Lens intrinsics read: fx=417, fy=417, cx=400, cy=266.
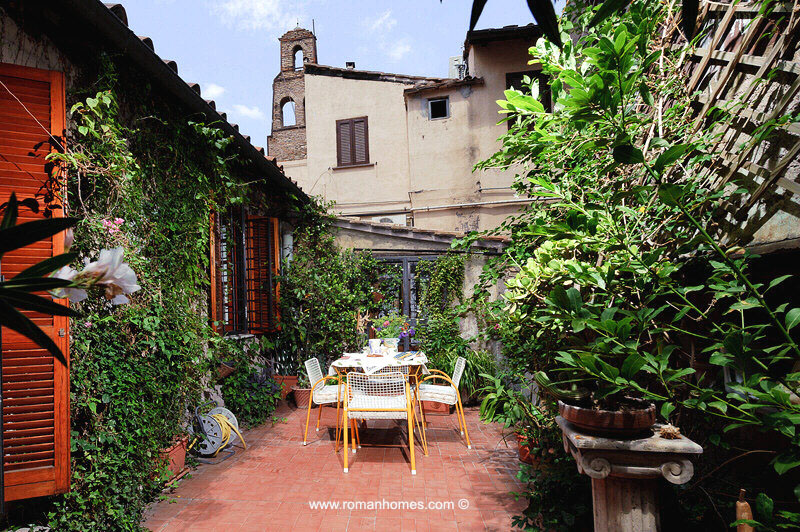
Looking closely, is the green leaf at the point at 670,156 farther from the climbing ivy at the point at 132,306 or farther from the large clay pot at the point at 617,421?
the climbing ivy at the point at 132,306

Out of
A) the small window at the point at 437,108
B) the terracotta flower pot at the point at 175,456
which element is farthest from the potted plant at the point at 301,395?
the small window at the point at 437,108

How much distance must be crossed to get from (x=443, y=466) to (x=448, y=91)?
8994mm

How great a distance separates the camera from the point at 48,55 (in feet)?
8.93

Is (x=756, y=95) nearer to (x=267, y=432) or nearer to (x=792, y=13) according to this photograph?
(x=792, y=13)

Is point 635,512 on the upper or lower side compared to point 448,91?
lower

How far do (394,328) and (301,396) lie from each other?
5.79ft

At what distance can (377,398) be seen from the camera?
4172 mm

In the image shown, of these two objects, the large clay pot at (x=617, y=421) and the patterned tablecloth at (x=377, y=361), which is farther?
the patterned tablecloth at (x=377, y=361)

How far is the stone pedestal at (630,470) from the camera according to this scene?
1.72 m

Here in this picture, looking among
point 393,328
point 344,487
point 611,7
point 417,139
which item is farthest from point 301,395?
point 417,139

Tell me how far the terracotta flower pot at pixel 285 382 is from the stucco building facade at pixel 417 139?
5445mm

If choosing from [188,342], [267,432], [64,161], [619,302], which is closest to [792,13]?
[619,302]

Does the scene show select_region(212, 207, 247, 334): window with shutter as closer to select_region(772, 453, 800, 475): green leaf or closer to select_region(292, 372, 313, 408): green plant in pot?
select_region(292, 372, 313, 408): green plant in pot

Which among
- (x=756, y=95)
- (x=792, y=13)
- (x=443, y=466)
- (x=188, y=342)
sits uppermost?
(x=792, y=13)
